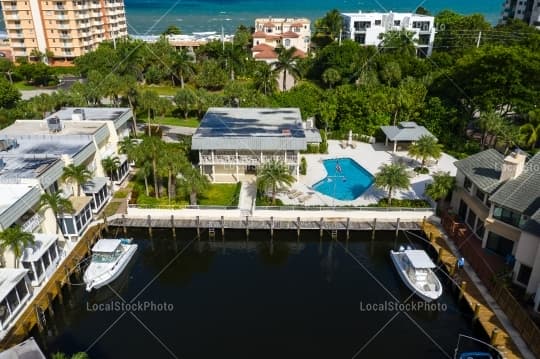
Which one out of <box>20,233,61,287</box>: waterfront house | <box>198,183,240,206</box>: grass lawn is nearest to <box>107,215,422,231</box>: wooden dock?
<box>198,183,240,206</box>: grass lawn

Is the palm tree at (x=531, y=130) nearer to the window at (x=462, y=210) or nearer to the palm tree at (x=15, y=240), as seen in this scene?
the window at (x=462, y=210)

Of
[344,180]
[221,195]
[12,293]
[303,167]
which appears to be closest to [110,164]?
[221,195]

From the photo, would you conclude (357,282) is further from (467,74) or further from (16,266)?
(467,74)

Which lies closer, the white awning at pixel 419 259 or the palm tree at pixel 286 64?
the white awning at pixel 419 259

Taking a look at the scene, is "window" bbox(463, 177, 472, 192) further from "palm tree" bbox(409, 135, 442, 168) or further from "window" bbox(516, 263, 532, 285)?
"palm tree" bbox(409, 135, 442, 168)

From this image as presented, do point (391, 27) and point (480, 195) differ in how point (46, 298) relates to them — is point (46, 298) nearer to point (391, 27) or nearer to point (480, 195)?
point (480, 195)

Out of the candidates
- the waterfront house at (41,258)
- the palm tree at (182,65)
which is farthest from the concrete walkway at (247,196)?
the palm tree at (182,65)
